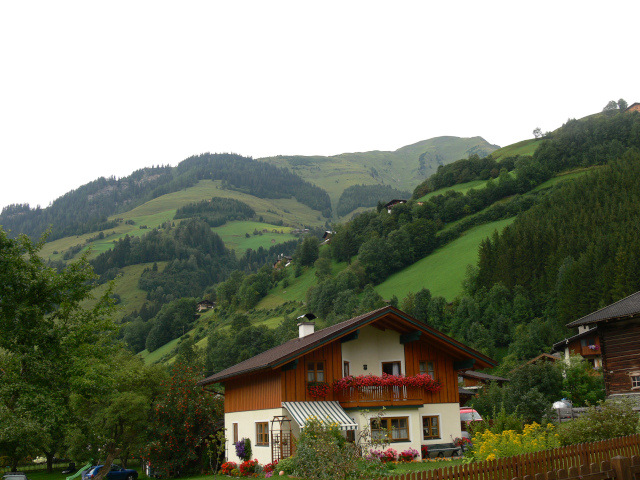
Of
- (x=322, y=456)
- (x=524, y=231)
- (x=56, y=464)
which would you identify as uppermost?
(x=524, y=231)

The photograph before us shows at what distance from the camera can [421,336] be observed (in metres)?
29.0

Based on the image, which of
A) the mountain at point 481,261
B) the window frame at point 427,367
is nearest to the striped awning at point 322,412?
the window frame at point 427,367

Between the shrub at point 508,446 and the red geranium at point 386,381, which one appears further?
the red geranium at point 386,381

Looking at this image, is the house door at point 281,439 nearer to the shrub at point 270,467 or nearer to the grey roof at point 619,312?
the shrub at point 270,467

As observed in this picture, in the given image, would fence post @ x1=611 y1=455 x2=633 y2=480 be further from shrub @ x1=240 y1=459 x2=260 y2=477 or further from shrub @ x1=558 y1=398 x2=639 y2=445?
shrub @ x1=240 y1=459 x2=260 y2=477

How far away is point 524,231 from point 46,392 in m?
89.4

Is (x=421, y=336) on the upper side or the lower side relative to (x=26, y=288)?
lower

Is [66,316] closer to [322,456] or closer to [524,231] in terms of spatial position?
[322,456]

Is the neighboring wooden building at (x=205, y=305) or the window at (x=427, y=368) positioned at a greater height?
the neighboring wooden building at (x=205, y=305)

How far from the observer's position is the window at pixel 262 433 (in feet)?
88.5

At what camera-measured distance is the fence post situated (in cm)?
1130

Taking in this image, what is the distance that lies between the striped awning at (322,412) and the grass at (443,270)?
71.9 meters

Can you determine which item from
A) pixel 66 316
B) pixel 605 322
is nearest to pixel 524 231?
pixel 605 322

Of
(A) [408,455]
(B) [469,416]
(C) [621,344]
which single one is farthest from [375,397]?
(B) [469,416]
